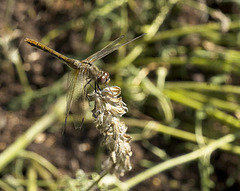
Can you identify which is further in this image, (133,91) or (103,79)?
(133,91)

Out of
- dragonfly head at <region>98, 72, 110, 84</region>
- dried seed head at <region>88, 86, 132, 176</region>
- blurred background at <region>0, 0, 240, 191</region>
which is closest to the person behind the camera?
dried seed head at <region>88, 86, 132, 176</region>

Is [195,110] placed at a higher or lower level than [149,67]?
lower

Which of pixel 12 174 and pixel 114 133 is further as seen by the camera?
pixel 12 174

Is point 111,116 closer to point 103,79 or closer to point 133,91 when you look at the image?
point 103,79

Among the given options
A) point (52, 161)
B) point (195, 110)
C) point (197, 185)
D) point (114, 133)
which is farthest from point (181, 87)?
point (114, 133)

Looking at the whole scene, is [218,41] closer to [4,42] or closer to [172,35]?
[172,35]

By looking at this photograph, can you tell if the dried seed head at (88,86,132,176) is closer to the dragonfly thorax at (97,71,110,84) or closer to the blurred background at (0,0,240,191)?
the dragonfly thorax at (97,71,110,84)

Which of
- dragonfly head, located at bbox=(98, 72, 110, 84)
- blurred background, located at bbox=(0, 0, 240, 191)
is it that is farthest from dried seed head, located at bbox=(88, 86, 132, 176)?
blurred background, located at bbox=(0, 0, 240, 191)

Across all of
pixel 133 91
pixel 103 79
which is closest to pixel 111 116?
pixel 103 79
